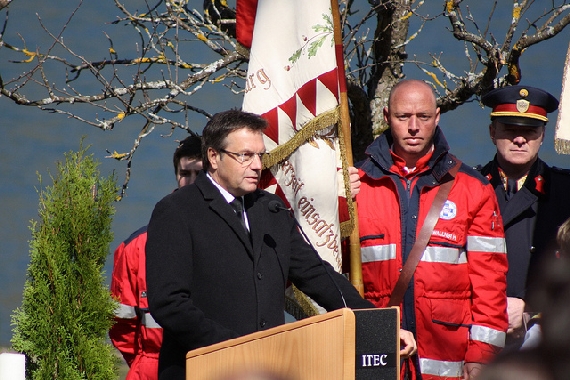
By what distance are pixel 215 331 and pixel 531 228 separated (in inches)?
76.4

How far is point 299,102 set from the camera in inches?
166

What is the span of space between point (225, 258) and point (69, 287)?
1.02m

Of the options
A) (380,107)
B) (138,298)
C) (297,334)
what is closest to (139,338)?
(138,298)

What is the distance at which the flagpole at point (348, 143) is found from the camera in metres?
3.93

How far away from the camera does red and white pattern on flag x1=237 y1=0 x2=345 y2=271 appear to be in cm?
413

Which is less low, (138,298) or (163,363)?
(138,298)

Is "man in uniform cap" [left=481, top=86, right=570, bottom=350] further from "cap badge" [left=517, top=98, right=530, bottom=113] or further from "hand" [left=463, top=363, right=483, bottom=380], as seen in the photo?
"hand" [left=463, top=363, right=483, bottom=380]

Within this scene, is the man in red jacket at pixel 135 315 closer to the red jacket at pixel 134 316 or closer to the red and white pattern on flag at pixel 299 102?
the red jacket at pixel 134 316

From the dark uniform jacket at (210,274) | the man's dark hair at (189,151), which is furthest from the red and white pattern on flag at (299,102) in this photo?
the dark uniform jacket at (210,274)

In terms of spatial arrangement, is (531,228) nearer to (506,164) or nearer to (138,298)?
(506,164)

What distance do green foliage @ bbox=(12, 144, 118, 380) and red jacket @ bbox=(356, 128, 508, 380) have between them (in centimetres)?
125

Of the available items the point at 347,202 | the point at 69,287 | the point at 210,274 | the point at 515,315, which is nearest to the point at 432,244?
the point at 347,202

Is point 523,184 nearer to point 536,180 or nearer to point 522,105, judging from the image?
point 536,180

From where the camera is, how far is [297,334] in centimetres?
249
